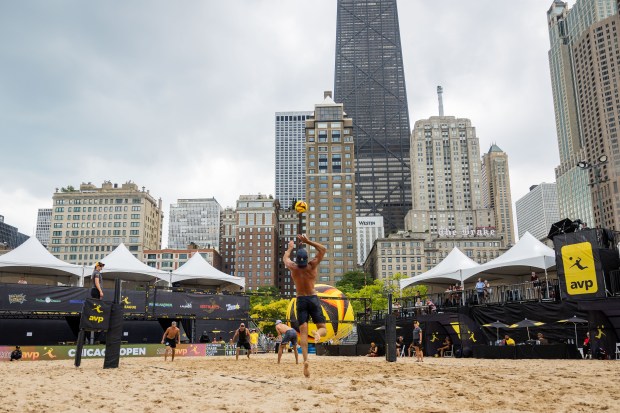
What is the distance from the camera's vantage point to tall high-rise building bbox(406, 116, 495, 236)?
577 feet

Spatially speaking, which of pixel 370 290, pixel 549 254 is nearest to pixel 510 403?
pixel 549 254

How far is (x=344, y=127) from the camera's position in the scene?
13500cm

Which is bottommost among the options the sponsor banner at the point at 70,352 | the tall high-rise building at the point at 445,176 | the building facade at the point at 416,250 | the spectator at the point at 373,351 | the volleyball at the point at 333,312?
the spectator at the point at 373,351

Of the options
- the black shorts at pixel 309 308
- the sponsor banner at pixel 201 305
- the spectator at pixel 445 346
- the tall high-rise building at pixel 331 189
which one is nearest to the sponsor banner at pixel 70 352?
the sponsor banner at pixel 201 305

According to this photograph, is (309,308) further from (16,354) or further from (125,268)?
(125,268)

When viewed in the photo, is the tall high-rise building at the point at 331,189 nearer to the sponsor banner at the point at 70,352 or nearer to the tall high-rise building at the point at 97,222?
the tall high-rise building at the point at 97,222

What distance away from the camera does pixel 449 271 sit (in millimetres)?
29453

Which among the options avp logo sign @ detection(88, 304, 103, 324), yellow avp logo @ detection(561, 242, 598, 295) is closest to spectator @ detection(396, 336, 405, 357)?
yellow avp logo @ detection(561, 242, 598, 295)

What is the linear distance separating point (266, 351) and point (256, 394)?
88.9ft

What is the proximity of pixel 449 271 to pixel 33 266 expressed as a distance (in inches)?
903

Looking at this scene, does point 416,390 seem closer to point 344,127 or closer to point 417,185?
point 344,127

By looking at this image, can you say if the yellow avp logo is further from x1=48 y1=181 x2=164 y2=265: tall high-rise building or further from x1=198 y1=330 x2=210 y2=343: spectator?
x1=48 y1=181 x2=164 y2=265: tall high-rise building

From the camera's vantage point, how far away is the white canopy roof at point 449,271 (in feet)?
95.4

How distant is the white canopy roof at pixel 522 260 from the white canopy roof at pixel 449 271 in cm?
73
